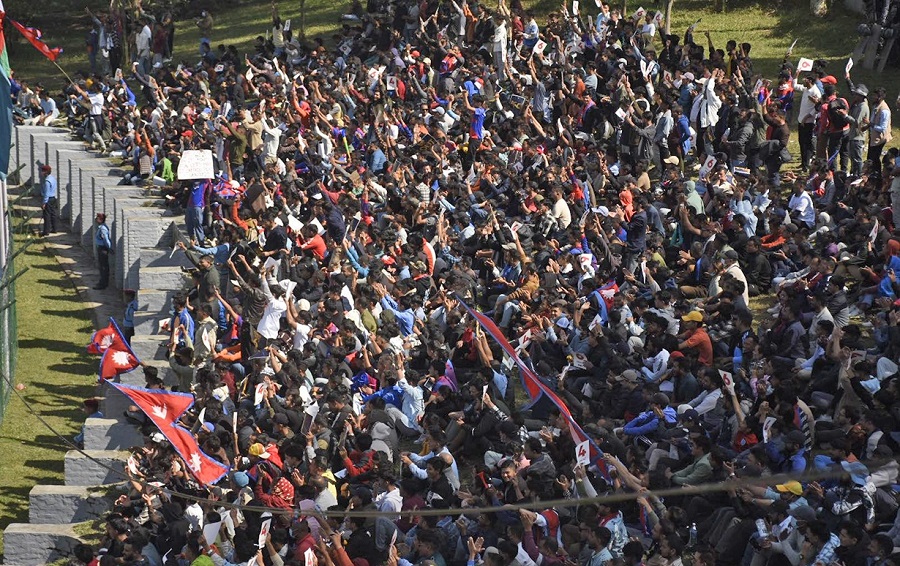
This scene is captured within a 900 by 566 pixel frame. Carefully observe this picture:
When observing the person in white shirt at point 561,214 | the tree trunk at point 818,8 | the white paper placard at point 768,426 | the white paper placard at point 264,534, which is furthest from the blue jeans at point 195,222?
the tree trunk at point 818,8

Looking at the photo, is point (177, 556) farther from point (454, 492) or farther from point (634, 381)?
point (634, 381)

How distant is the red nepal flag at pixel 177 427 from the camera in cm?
1608

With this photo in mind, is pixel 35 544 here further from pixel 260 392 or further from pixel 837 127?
pixel 837 127

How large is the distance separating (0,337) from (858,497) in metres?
15.0

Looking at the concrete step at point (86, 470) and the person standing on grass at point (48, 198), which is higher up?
the person standing on grass at point (48, 198)

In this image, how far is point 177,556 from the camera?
15.3 meters

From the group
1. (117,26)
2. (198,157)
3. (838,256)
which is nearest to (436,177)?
(198,157)

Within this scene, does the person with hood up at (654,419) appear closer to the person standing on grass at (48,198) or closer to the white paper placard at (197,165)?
the white paper placard at (197,165)

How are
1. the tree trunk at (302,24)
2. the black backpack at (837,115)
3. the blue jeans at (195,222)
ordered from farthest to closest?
the tree trunk at (302,24), the blue jeans at (195,222), the black backpack at (837,115)

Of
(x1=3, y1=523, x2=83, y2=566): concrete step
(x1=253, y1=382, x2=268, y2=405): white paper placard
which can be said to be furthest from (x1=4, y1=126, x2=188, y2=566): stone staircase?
(x1=253, y1=382, x2=268, y2=405): white paper placard

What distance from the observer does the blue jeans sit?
25.4m

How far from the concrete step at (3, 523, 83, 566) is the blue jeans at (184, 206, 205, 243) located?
842cm

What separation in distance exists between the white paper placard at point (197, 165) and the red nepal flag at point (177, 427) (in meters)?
8.88

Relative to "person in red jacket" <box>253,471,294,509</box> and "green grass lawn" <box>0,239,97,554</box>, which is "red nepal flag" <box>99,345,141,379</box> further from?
"person in red jacket" <box>253,471,294,509</box>
